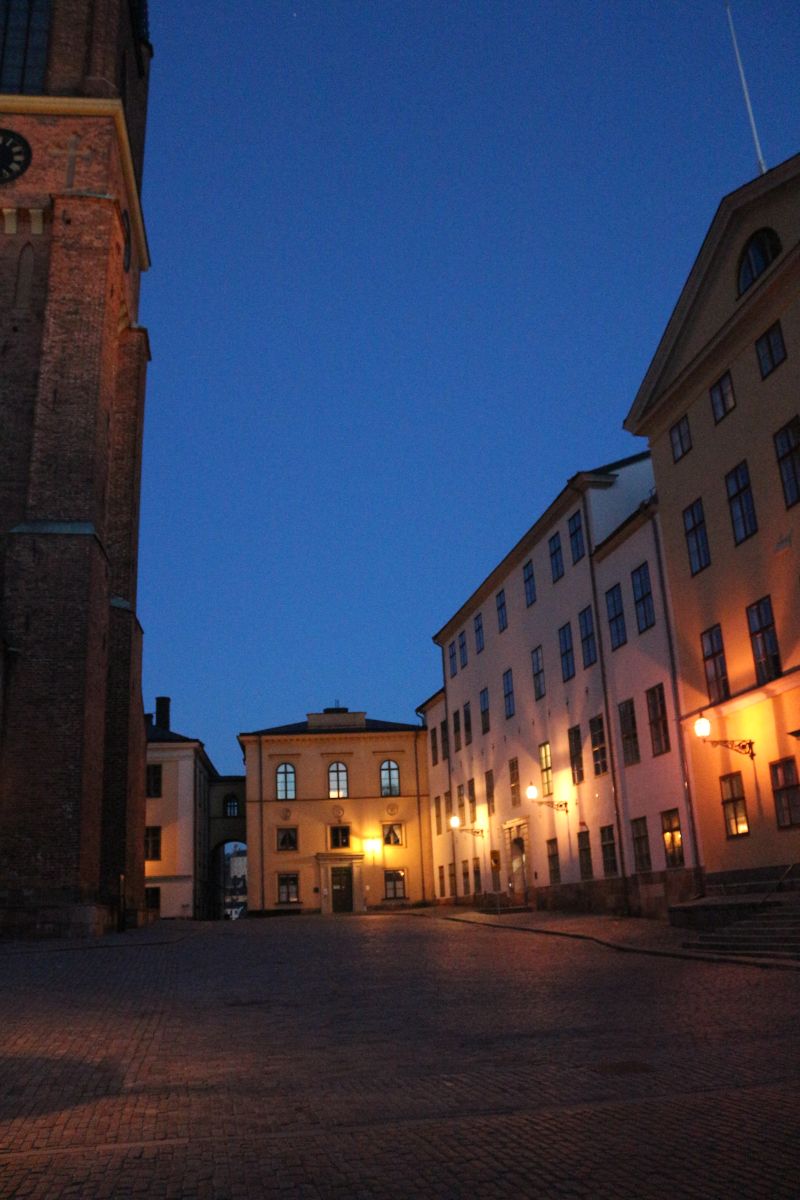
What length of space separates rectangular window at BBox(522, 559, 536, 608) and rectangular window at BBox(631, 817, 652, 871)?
434 inches

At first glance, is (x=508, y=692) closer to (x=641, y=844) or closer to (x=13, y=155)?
(x=641, y=844)

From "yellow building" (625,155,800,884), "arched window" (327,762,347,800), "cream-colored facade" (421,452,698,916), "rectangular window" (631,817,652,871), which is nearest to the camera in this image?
"yellow building" (625,155,800,884)

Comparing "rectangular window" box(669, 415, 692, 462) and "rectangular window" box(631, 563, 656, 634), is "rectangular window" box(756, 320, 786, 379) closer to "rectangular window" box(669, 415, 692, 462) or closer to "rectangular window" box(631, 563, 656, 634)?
"rectangular window" box(669, 415, 692, 462)

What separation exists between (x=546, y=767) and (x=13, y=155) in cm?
2665

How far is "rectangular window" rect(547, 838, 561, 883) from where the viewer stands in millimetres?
32438

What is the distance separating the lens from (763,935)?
15883 mm

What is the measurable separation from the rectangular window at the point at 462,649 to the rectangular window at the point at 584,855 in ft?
52.2

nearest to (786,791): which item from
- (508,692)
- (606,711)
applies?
(606,711)

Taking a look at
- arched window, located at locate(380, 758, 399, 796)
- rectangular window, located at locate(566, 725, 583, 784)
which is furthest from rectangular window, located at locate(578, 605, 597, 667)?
arched window, located at locate(380, 758, 399, 796)

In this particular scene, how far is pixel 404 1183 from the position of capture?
15.2 feet

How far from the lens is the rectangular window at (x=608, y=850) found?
27.9 m

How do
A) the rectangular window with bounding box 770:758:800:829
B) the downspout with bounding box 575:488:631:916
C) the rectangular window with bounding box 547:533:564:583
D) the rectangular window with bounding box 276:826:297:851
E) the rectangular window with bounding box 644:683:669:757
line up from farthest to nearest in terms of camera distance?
1. the rectangular window with bounding box 276:826:297:851
2. the rectangular window with bounding box 547:533:564:583
3. the downspout with bounding box 575:488:631:916
4. the rectangular window with bounding box 644:683:669:757
5. the rectangular window with bounding box 770:758:800:829

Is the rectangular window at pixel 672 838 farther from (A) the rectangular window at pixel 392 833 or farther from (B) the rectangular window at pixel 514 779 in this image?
(A) the rectangular window at pixel 392 833

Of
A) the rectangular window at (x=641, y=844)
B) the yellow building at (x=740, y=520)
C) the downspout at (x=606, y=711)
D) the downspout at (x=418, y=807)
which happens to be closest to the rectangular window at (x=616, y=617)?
the downspout at (x=606, y=711)
